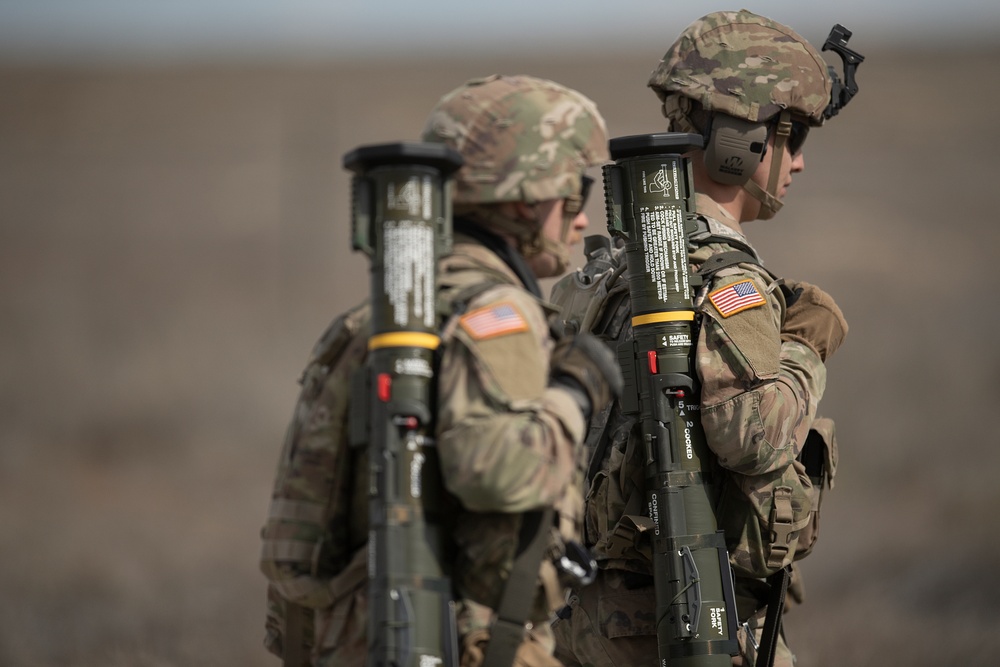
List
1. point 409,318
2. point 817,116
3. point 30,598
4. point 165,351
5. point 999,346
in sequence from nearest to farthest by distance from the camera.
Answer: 1. point 409,318
2. point 817,116
3. point 30,598
4. point 999,346
5. point 165,351

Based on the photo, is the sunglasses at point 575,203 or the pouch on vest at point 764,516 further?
the pouch on vest at point 764,516

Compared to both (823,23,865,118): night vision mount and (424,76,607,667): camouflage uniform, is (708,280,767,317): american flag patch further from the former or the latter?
(823,23,865,118): night vision mount

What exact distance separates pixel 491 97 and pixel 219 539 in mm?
15276

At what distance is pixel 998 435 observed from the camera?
21.2 meters

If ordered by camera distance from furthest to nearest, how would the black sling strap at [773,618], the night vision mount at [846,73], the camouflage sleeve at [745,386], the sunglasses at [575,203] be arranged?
the night vision mount at [846,73]
the black sling strap at [773,618]
the camouflage sleeve at [745,386]
the sunglasses at [575,203]

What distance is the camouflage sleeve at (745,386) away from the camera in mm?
5129

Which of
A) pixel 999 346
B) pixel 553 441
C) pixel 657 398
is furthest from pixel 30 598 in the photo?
pixel 999 346

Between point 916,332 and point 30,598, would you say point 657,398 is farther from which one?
point 916,332

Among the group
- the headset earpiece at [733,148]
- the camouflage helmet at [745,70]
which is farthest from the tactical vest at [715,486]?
the camouflage helmet at [745,70]

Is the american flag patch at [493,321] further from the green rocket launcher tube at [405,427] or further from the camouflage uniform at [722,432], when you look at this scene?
the camouflage uniform at [722,432]

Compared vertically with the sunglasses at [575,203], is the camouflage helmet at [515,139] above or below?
above

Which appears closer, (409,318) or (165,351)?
(409,318)

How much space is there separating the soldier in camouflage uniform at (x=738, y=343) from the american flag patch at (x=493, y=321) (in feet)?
4.26

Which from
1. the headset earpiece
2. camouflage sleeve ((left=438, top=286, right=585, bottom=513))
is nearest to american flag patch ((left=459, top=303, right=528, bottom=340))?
camouflage sleeve ((left=438, top=286, right=585, bottom=513))
